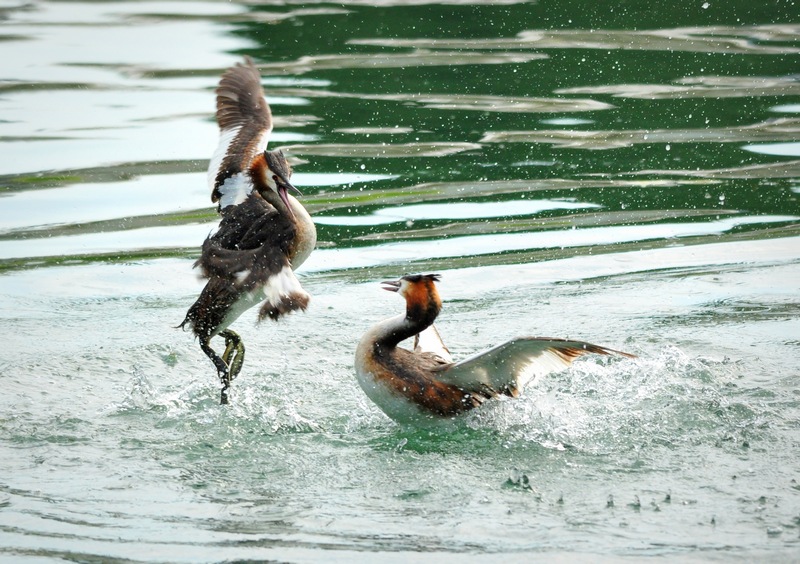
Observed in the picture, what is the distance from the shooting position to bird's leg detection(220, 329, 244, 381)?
752cm

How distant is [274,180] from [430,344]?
1.29m

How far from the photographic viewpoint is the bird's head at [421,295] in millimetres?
6676

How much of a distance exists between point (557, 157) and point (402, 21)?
4.76 m

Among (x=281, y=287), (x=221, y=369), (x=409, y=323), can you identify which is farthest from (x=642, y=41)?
(x=281, y=287)

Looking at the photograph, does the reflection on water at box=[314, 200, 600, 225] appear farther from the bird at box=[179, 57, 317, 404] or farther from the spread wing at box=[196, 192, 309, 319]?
the spread wing at box=[196, 192, 309, 319]

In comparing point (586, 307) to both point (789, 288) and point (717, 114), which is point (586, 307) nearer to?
point (789, 288)

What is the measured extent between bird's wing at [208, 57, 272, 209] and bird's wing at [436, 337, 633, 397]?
1.91m

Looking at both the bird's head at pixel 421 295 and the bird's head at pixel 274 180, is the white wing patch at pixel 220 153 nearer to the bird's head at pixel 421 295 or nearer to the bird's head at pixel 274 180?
the bird's head at pixel 274 180

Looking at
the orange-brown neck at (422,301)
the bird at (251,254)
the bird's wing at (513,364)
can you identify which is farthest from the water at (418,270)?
the orange-brown neck at (422,301)

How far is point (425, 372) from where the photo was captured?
680cm

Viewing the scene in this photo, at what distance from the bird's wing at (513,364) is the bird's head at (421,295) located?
316mm

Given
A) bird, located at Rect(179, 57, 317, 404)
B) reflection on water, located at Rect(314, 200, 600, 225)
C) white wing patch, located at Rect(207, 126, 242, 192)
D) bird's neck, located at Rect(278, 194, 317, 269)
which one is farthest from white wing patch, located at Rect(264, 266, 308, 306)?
reflection on water, located at Rect(314, 200, 600, 225)

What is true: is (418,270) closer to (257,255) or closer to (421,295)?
(257,255)

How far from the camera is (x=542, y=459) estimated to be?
6.28m
